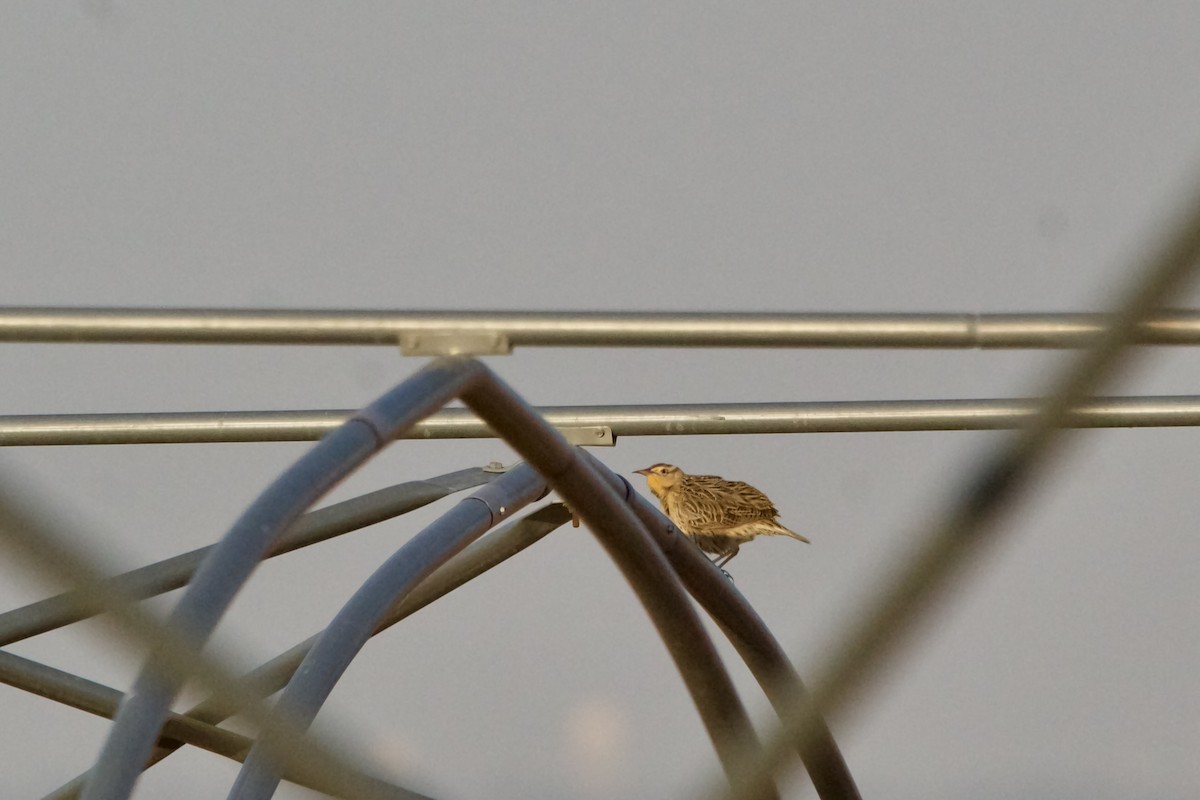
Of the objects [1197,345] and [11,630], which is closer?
[1197,345]

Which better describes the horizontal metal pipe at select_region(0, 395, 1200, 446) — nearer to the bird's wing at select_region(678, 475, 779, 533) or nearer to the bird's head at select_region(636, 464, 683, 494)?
the bird's wing at select_region(678, 475, 779, 533)

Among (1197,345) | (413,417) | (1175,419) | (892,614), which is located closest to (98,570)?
(892,614)

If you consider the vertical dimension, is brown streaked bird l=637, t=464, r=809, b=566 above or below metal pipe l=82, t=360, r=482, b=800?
above

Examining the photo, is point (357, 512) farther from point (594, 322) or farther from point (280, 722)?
point (280, 722)

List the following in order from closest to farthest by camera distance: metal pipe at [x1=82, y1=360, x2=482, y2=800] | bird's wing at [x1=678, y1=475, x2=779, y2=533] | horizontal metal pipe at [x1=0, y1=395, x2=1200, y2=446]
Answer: metal pipe at [x1=82, y1=360, x2=482, y2=800] < horizontal metal pipe at [x1=0, y1=395, x2=1200, y2=446] < bird's wing at [x1=678, y1=475, x2=779, y2=533]

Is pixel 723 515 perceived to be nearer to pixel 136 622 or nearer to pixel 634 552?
→ pixel 634 552

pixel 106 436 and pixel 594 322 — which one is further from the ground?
pixel 106 436

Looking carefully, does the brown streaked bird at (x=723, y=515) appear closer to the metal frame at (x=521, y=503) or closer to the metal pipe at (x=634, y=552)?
the metal frame at (x=521, y=503)

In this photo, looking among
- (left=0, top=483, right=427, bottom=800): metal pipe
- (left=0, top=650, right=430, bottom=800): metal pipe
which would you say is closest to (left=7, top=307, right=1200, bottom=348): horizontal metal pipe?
(left=0, top=483, right=427, bottom=800): metal pipe
